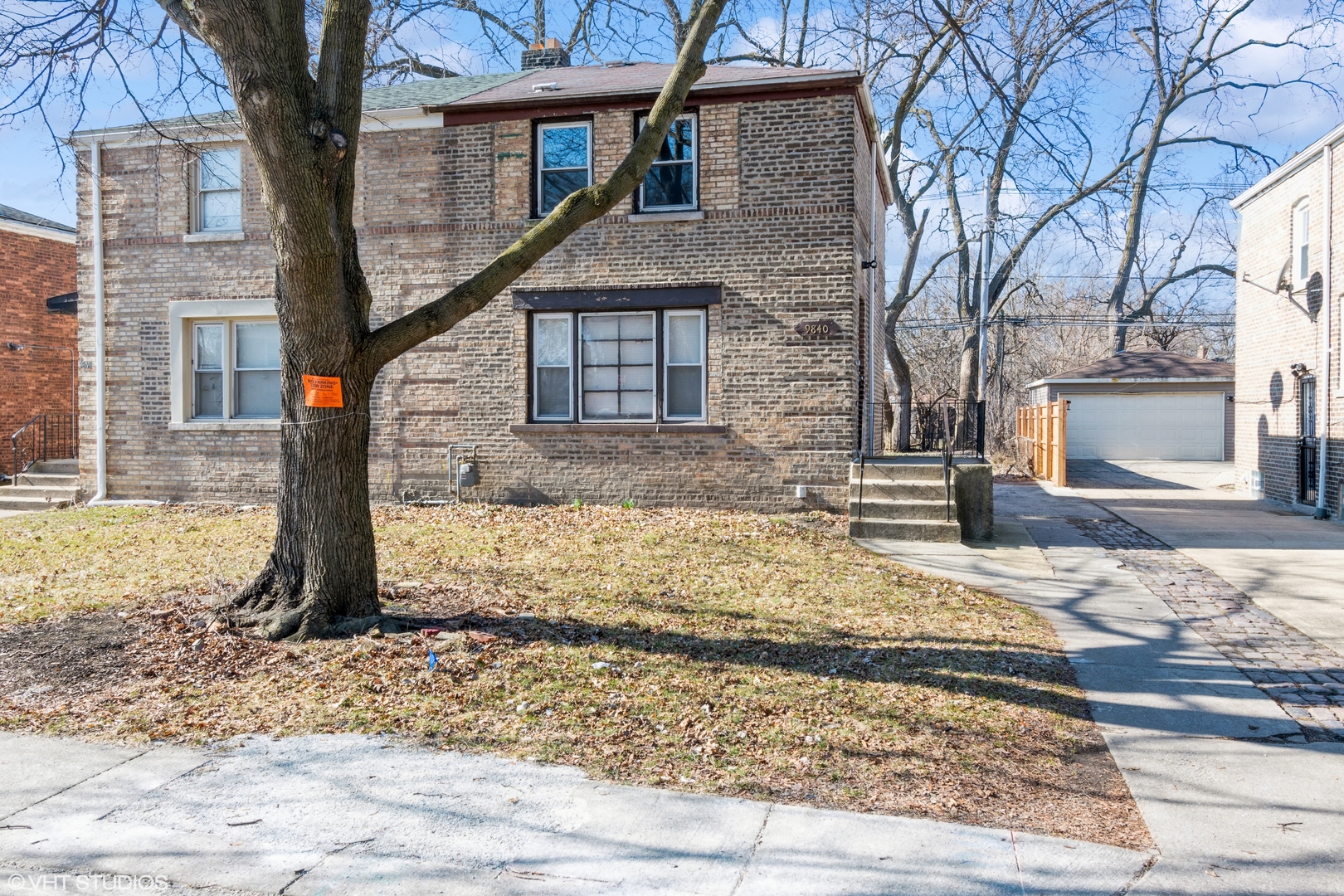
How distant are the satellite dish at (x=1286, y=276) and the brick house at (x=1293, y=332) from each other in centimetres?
2

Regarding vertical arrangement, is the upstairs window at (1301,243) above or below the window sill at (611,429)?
above

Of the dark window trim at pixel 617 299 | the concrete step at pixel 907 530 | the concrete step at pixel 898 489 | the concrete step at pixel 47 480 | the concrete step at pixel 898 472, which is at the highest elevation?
the dark window trim at pixel 617 299

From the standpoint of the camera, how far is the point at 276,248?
6246mm

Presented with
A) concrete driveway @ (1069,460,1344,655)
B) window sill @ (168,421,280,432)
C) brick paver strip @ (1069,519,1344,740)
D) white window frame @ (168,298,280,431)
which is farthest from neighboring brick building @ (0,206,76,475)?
concrete driveway @ (1069,460,1344,655)

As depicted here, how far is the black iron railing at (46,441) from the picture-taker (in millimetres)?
19469

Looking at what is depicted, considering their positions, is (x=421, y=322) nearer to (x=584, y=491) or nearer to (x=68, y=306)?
(x=584, y=491)

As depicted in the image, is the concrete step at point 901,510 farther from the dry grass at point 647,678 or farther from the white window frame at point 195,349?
the white window frame at point 195,349

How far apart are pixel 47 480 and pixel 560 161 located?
11322mm

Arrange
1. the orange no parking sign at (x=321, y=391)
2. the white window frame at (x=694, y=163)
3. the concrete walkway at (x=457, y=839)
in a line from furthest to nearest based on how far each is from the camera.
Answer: the white window frame at (x=694, y=163) < the orange no parking sign at (x=321, y=391) < the concrete walkway at (x=457, y=839)

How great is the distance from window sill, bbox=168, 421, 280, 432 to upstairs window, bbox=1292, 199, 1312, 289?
1801 cm

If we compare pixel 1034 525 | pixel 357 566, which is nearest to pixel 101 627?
pixel 357 566

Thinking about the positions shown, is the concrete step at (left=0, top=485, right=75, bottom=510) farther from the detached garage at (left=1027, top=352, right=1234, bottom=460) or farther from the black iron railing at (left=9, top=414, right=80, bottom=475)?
the detached garage at (left=1027, top=352, right=1234, bottom=460)

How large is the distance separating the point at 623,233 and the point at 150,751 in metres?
9.74

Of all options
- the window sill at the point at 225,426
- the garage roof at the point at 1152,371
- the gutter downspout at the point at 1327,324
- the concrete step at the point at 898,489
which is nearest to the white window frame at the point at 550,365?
the window sill at the point at 225,426
